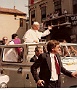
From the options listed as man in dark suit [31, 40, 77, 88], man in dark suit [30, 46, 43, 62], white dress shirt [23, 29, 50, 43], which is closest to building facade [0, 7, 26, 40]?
white dress shirt [23, 29, 50, 43]

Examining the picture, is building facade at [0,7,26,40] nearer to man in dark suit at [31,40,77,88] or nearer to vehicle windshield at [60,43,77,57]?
vehicle windshield at [60,43,77,57]

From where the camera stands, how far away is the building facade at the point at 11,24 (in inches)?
41.1

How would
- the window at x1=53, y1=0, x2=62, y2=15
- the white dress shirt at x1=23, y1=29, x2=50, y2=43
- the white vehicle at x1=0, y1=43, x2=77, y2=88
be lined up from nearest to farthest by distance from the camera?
the white vehicle at x1=0, y1=43, x2=77, y2=88 → the white dress shirt at x1=23, y1=29, x2=50, y2=43 → the window at x1=53, y1=0, x2=62, y2=15

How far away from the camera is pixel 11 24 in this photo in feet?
3.65

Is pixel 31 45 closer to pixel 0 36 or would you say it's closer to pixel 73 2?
pixel 0 36

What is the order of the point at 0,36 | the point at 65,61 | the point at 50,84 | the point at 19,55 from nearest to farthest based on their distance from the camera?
the point at 50,84 → the point at 65,61 → the point at 19,55 → the point at 0,36

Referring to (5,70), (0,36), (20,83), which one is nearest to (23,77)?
(20,83)

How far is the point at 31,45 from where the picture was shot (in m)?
0.89

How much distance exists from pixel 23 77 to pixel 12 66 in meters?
0.09

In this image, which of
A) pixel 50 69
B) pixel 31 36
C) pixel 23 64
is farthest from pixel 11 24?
pixel 50 69

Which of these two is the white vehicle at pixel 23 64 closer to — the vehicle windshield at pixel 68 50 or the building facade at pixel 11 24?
the vehicle windshield at pixel 68 50

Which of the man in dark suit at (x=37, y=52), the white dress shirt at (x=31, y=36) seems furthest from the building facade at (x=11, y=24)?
the man in dark suit at (x=37, y=52)

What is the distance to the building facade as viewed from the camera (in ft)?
3.43

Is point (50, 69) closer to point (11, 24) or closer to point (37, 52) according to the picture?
point (37, 52)
